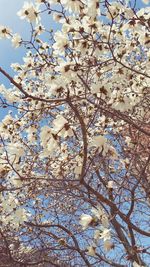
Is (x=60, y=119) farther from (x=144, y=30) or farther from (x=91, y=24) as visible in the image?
(x=144, y=30)

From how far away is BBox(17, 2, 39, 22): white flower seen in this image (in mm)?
3664

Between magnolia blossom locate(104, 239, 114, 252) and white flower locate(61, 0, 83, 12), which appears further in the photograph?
white flower locate(61, 0, 83, 12)

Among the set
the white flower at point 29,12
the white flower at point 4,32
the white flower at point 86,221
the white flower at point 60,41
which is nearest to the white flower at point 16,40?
the white flower at point 4,32

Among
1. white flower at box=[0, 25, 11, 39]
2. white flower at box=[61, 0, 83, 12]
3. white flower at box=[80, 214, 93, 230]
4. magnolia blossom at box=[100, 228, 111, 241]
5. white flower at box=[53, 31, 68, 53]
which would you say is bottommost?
magnolia blossom at box=[100, 228, 111, 241]

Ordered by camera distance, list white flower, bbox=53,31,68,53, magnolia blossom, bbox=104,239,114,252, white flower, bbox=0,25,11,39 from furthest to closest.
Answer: white flower, bbox=0,25,11,39 → white flower, bbox=53,31,68,53 → magnolia blossom, bbox=104,239,114,252

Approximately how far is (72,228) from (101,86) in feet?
14.0

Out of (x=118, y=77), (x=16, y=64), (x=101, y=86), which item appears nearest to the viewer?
(x=101, y=86)

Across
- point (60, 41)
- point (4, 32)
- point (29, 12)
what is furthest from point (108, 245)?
point (4, 32)

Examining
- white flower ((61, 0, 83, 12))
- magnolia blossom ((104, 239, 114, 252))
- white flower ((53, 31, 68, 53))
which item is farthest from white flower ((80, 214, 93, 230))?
white flower ((61, 0, 83, 12))

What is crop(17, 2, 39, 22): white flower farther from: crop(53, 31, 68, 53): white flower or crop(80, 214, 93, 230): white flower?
crop(80, 214, 93, 230): white flower

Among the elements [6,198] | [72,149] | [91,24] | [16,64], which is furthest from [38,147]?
[91,24]

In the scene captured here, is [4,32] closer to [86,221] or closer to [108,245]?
[86,221]

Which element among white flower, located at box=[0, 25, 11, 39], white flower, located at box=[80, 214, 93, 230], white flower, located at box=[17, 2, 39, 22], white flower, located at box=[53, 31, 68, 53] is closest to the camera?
white flower, located at box=[80, 214, 93, 230]

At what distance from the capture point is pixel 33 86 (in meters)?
6.46
